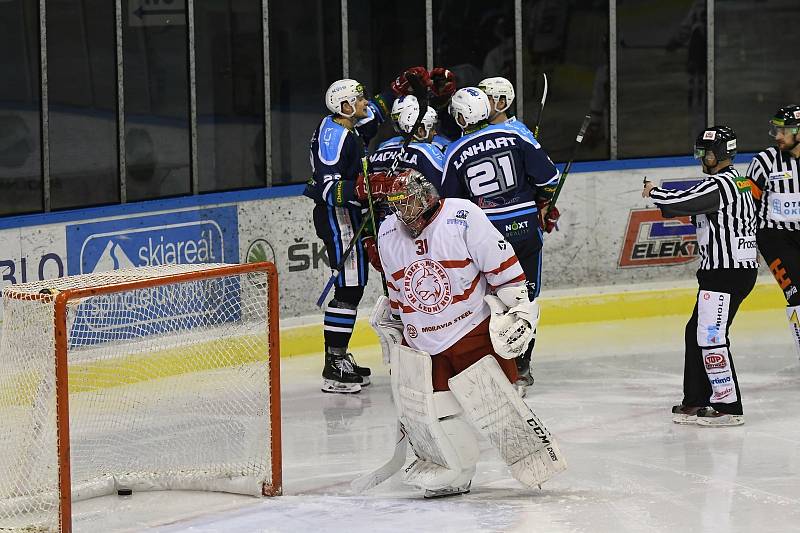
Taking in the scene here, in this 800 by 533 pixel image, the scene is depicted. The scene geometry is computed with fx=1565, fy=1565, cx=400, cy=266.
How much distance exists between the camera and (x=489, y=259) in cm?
482

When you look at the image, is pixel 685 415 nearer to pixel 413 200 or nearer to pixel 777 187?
pixel 777 187

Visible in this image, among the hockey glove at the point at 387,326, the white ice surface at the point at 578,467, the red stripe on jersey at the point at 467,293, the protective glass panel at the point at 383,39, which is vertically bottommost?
the white ice surface at the point at 578,467

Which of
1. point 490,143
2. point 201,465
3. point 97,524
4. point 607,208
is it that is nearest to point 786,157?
point 490,143

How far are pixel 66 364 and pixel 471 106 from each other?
2.61 m

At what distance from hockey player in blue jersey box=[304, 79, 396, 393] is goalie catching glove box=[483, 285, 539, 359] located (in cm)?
226

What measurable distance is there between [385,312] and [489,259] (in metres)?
0.49

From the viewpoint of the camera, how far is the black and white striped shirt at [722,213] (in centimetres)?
596

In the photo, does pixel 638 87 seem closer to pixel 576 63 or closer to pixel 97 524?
pixel 576 63

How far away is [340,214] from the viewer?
713 cm

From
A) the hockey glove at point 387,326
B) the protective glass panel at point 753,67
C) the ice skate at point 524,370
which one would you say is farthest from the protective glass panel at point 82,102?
the protective glass panel at point 753,67

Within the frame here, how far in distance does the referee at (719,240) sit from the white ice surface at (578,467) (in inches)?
12.3

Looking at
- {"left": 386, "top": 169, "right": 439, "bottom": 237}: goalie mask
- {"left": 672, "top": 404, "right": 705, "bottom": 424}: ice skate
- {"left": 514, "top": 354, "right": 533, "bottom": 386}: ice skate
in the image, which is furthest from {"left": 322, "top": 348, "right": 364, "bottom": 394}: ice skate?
{"left": 386, "top": 169, "right": 439, "bottom": 237}: goalie mask

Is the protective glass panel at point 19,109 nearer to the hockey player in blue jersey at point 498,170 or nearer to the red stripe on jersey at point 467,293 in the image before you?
the hockey player in blue jersey at point 498,170

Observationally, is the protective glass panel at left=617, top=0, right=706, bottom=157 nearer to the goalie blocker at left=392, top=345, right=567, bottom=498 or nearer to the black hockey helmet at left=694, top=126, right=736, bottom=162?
the black hockey helmet at left=694, top=126, right=736, bottom=162
